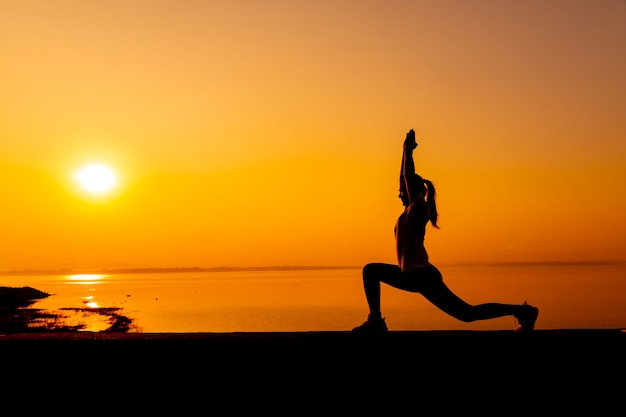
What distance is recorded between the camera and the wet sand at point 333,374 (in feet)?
18.9

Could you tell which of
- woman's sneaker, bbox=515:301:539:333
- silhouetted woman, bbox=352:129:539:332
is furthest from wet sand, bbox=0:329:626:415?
silhouetted woman, bbox=352:129:539:332

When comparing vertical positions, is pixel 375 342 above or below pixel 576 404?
above

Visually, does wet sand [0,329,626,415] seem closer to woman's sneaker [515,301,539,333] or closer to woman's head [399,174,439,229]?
woman's sneaker [515,301,539,333]

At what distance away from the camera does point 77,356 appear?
6480mm

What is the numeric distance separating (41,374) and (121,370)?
696 mm

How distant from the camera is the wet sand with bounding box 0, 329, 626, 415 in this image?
227 inches

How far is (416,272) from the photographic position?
26.8 ft

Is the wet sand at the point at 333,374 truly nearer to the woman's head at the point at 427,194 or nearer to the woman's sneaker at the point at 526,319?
the woman's sneaker at the point at 526,319

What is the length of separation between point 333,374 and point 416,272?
7.91ft

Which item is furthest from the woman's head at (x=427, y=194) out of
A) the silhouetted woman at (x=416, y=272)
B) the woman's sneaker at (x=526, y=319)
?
the woman's sneaker at (x=526, y=319)

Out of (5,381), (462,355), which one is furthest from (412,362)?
Answer: (5,381)

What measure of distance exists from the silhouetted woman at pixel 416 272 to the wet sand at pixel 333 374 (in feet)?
3.75

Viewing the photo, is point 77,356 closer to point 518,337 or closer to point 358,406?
point 358,406

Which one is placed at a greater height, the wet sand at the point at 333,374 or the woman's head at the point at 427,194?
the woman's head at the point at 427,194
